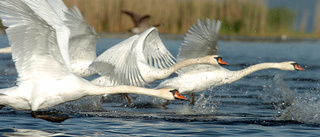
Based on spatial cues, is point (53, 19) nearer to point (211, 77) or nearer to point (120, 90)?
point (120, 90)

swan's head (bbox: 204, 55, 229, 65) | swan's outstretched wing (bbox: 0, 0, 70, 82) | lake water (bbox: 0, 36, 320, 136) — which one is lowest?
lake water (bbox: 0, 36, 320, 136)

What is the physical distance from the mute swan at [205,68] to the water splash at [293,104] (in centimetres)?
70

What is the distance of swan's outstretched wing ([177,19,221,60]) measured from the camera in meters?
9.20

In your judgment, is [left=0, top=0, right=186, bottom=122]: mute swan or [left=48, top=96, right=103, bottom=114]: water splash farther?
[left=48, top=96, right=103, bottom=114]: water splash

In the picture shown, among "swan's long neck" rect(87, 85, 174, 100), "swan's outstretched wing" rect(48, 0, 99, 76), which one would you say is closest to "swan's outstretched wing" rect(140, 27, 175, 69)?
"swan's outstretched wing" rect(48, 0, 99, 76)

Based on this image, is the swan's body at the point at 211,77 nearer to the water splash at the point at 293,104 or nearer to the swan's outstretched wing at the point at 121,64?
the water splash at the point at 293,104

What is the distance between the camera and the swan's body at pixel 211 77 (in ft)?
30.0

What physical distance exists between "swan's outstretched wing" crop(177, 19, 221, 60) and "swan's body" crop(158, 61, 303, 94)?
33 centimetres

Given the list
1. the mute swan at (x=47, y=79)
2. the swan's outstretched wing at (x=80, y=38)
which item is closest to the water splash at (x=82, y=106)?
the swan's outstretched wing at (x=80, y=38)

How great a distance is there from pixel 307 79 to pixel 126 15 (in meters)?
9.54

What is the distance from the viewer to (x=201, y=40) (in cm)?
939

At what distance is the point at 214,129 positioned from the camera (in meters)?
6.93

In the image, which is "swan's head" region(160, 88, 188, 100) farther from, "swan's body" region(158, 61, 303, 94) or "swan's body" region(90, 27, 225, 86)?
"swan's body" region(158, 61, 303, 94)

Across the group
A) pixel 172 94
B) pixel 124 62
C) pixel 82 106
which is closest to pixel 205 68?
pixel 124 62
